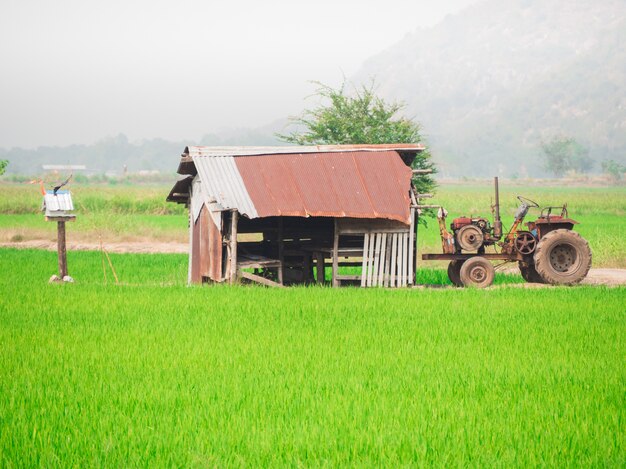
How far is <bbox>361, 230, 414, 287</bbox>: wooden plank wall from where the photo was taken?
16.8 meters

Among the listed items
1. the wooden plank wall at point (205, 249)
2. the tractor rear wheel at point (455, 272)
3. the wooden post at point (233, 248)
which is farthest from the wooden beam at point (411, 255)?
the wooden plank wall at point (205, 249)

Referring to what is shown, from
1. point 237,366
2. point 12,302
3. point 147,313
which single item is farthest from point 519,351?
point 12,302

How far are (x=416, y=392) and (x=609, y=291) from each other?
8897 mm

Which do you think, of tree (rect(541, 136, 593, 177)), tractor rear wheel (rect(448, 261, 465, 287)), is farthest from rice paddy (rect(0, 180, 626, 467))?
tree (rect(541, 136, 593, 177))

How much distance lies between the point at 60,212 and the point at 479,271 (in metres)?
8.45


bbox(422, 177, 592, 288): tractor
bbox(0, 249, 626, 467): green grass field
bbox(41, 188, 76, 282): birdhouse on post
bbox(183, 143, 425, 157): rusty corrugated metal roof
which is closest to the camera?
bbox(0, 249, 626, 467): green grass field

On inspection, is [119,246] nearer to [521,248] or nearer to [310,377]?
[521,248]

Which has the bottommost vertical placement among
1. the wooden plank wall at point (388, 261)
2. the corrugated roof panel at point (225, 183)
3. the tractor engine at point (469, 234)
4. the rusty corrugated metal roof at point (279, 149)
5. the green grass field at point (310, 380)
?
the green grass field at point (310, 380)

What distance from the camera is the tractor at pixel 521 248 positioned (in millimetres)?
16828

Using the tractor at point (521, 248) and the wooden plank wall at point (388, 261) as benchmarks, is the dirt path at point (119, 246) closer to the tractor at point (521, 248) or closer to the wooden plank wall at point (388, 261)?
the wooden plank wall at point (388, 261)

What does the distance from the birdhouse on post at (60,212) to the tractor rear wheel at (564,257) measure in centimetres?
937

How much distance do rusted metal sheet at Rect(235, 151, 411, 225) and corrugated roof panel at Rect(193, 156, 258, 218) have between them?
0.44 feet

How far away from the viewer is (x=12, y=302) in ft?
45.1

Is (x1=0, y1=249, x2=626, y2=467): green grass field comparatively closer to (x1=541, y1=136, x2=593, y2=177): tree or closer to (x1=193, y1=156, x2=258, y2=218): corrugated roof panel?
(x1=193, y1=156, x2=258, y2=218): corrugated roof panel
